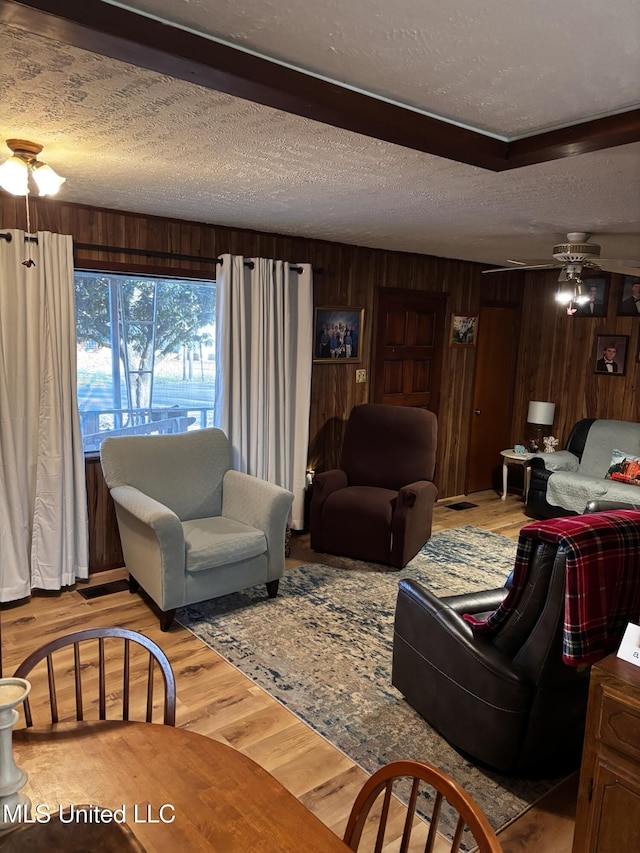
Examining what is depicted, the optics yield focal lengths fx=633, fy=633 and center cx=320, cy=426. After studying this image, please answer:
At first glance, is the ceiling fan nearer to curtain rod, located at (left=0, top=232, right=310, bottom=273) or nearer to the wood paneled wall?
the wood paneled wall

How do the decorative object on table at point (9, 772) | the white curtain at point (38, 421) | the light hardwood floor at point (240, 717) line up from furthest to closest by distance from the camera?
1. the white curtain at point (38, 421)
2. the light hardwood floor at point (240, 717)
3. the decorative object on table at point (9, 772)

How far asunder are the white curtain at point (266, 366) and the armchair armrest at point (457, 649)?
6.91 ft

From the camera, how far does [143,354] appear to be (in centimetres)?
426

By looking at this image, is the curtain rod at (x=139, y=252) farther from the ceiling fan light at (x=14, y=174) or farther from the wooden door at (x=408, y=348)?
the wooden door at (x=408, y=348)

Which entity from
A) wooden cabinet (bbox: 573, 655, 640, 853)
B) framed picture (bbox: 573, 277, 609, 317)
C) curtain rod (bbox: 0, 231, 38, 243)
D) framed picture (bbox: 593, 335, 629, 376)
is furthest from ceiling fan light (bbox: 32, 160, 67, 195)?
framed picture (bbox: 593, 335, 629, 376)

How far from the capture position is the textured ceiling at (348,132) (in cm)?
138

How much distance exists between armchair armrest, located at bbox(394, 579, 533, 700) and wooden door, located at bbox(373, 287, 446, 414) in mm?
3063

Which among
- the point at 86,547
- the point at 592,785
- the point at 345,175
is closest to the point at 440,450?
the point at 86,547

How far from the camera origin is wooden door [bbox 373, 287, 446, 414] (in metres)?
5.54

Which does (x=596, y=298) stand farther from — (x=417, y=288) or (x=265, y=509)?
(x=265, y=509)

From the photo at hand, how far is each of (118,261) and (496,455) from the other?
443cm

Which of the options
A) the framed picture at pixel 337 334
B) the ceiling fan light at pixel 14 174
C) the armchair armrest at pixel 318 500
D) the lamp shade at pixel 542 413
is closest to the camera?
the ceiling fan light at pixel 14 174

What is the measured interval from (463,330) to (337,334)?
159cm

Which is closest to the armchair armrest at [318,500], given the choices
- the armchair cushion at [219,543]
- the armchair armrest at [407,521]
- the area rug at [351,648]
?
the area rug at [351,648]
